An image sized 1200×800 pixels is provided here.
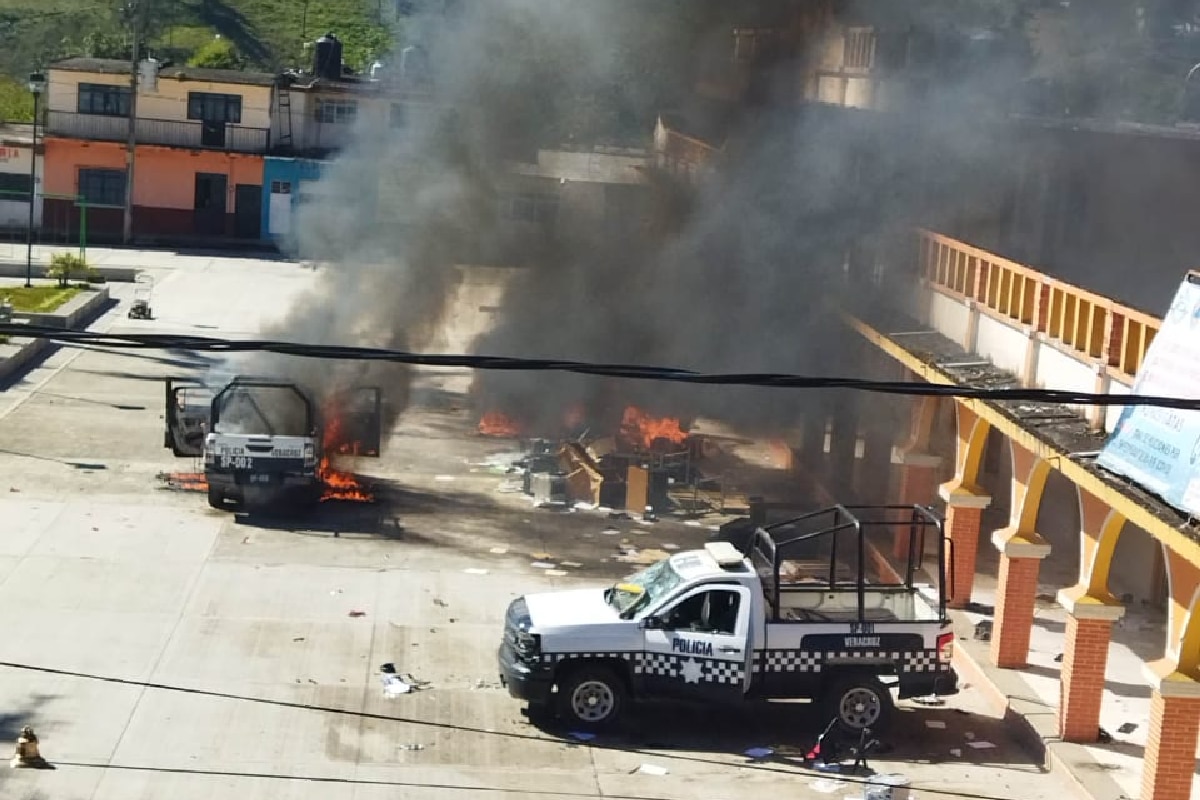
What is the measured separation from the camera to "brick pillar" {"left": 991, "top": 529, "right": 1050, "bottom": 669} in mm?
16438

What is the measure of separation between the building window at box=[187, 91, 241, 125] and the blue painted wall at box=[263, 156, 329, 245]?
5.32 feet

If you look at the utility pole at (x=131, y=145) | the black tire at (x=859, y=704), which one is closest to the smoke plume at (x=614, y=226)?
the black tire at (x=859, y=704)

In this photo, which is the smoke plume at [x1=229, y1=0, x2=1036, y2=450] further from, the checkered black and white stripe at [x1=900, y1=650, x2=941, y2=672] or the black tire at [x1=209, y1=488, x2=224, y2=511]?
the checkered black and white stripe at [x1=900, y1=650, x2=941, y2=672]

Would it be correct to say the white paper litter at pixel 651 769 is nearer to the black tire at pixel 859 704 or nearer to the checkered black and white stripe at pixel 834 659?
the checkered black and white stripe at pixel 834 659

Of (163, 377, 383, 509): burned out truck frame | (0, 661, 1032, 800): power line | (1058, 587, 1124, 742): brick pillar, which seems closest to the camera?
(0, 661, 1032, 800): power line

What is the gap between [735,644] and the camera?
48.4 feet

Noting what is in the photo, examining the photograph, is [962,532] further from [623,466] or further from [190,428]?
[190,428]

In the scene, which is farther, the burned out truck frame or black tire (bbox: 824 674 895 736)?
the burned out truck frame

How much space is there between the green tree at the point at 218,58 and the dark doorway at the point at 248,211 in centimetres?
1170

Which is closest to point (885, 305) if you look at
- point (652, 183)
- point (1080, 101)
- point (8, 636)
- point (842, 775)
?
point (652, 183)

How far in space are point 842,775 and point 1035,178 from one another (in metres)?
14.3

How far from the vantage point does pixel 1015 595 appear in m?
16.7

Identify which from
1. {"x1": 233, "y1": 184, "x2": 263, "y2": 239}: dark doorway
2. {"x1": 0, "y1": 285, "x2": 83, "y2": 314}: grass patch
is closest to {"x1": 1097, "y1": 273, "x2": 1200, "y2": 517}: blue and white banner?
{"x1": 0, "y1": 285, "x2": 83, "y2": 314}: grass patch

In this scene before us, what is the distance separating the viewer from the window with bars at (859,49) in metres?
27.7
